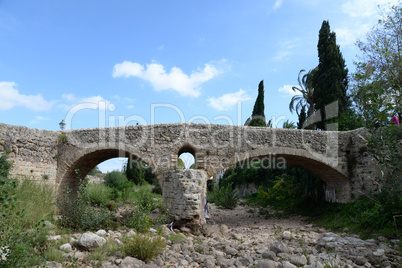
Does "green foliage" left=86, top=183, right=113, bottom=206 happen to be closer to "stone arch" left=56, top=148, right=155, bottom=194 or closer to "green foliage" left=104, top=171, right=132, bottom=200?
"green foliage" left=104, top=171, right=132, bottom=200

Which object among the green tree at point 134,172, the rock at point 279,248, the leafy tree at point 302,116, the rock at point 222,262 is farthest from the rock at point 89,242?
the leafy tree at point 302,116

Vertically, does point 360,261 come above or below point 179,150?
below

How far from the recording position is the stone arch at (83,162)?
10188 millimetres

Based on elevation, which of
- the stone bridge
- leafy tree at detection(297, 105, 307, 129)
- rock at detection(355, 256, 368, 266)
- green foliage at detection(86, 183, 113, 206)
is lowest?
rock at detection(355, 256, 368, 266)

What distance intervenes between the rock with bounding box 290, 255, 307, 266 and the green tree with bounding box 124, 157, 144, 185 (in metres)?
15.3

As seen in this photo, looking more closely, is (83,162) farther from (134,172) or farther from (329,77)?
(329,77)

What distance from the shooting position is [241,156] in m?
10.2

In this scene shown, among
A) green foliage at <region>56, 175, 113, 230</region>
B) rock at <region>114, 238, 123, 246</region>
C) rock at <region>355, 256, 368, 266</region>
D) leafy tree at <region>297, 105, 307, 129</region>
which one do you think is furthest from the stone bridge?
leafy tree at <region>297, 105, 307, 129</region>

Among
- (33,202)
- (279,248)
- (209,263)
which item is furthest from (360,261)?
(33,202)

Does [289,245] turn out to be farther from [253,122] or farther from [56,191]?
[253,122]

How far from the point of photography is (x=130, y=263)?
5.70 m

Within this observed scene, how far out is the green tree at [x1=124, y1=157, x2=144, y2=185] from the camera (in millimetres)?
20609

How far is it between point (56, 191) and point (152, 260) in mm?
5695

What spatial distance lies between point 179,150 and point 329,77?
9.68 meters
